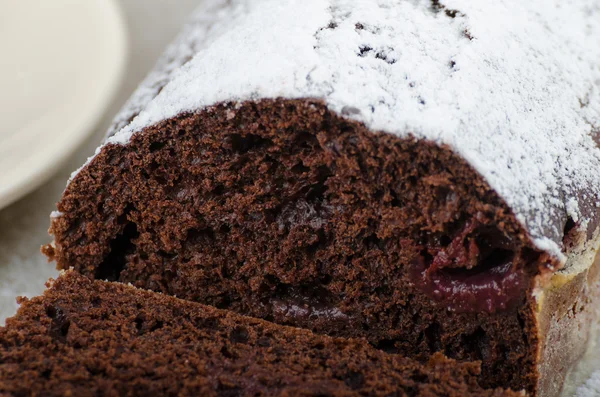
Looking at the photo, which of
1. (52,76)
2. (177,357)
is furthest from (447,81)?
(52,76)

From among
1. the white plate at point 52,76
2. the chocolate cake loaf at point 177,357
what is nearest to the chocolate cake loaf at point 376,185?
the chocolate cake loaf at point 177,357

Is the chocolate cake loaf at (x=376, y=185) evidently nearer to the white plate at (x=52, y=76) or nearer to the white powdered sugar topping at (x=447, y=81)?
the white powdered sugar topping at (x=447, y=81)

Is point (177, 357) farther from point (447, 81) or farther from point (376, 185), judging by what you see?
point (447, 81)

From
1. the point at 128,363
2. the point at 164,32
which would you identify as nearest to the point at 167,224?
the point at 128,363

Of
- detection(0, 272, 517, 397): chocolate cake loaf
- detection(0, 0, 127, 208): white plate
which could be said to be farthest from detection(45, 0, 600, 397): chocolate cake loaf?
detection(0, 0, 127, 208): white plate

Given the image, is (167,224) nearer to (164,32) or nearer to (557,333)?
(557,333)

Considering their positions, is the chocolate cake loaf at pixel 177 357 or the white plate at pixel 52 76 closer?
the chocolate cake loaf at pixel 177 357
